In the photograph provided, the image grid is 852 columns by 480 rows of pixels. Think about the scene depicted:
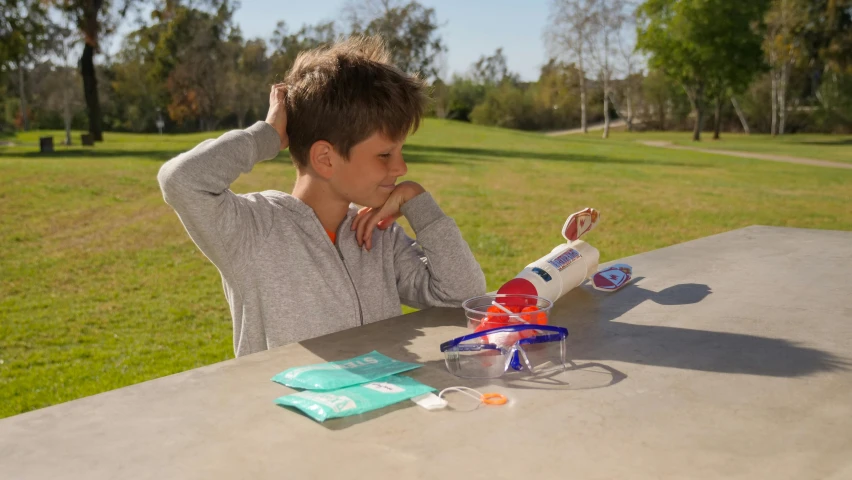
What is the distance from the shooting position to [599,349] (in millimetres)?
1562

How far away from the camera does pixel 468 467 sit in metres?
1.00

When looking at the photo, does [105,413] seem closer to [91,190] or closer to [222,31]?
[91,190]

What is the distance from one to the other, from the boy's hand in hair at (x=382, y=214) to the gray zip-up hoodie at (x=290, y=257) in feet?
0.08

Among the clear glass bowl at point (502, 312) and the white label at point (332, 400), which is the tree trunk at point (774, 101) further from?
the white label at point (332, 400)

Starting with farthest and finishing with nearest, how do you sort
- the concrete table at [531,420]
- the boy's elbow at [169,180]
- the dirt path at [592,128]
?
the dirt path at [592,128]
the boy's elbow at [169,180]
the concrete table at [531,420]

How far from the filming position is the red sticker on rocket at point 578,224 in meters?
2.02

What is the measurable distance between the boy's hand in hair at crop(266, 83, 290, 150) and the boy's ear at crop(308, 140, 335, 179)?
3.3 inches

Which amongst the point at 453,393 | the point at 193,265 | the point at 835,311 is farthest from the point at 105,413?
the point at 193,265

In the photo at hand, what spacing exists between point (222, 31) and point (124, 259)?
33770 mm

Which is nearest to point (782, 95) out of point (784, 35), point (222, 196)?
point (784, 35)

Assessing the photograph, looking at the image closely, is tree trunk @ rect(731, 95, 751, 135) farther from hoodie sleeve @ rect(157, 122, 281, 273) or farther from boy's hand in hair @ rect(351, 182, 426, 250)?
hoodie sleeve @ rect(157, 122, 281, 273)

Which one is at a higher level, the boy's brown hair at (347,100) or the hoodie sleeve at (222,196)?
the boy's brown hair at (347,100)

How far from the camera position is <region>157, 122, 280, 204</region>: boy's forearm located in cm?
179

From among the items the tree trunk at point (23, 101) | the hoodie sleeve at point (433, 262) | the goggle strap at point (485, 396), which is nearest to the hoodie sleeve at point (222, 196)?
the hoodie sleeve at point (433, 262)
